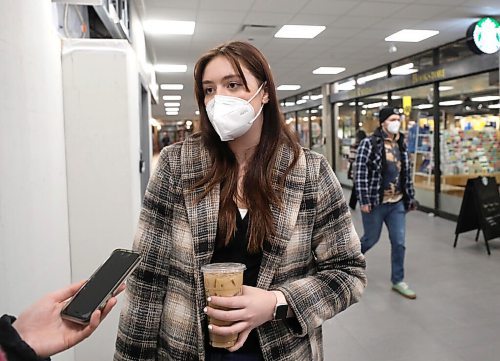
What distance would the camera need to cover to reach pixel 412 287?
406cm

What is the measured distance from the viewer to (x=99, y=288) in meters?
0.86

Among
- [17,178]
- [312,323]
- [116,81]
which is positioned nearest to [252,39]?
[116,81]

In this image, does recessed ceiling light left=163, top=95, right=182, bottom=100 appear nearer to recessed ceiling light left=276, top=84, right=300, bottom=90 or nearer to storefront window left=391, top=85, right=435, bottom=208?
recessed ceiling light left=276, top=84, right=300, bottom=90

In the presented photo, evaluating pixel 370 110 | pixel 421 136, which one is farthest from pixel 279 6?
pixel 370 110

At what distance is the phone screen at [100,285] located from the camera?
81cm

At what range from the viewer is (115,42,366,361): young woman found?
1150 mm

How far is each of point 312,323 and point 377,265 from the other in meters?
3.88

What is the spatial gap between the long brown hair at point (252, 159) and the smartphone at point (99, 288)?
0.30 m


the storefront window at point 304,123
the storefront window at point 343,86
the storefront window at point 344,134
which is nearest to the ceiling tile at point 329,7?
the storefront window at point 343,86

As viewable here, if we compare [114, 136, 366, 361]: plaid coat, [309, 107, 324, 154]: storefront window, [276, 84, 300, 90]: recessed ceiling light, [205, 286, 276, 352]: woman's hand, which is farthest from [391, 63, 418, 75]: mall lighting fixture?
[205, 286, 276, 352]: woman's hand

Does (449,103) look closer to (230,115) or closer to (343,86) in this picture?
(343,86)

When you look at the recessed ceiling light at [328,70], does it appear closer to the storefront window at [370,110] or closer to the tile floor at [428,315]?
the storefront window at [370,110]

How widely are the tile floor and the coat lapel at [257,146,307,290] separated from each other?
194 cm

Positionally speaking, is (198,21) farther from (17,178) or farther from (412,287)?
(17,178)
